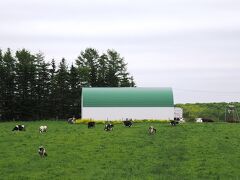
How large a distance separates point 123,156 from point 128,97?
43584 millimetres

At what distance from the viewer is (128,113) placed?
74125 mm

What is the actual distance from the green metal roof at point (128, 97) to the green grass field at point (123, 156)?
95.6 ft

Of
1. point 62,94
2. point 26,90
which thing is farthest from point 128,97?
point 26,90

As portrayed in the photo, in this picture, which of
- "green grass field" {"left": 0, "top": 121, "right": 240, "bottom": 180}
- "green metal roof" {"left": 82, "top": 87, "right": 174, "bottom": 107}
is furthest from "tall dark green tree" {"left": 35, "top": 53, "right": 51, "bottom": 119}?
"green grass field" {"left": 0, "top": 121, "right": 240, "bottom": 180}

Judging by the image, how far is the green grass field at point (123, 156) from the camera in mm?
26906

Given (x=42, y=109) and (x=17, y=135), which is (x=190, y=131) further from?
(x=42, y=109)

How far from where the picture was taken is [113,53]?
106 meters

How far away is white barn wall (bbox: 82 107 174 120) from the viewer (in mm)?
74000

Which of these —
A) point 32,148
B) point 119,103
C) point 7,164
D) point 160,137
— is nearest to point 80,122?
point 119,103

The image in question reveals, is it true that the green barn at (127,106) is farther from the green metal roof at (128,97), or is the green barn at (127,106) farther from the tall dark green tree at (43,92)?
the tall dark green tree at (43,92)

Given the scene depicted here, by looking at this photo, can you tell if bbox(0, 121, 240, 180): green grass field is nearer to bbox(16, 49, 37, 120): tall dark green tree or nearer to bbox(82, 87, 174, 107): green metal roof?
bbox(82, 87, 174, 107): green metal roof

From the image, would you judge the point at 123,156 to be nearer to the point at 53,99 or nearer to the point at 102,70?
the point at 53,99

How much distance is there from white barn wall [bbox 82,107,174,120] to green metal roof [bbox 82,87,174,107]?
65 cm

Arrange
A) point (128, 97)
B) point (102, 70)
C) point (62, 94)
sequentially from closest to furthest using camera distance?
point (128, 97) < point (62, 94) < point (102, 70)
